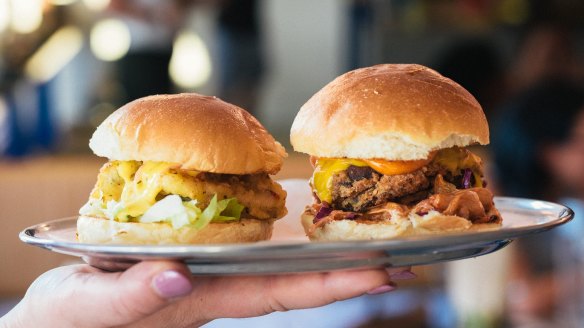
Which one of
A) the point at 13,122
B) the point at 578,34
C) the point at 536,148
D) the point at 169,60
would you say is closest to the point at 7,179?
the point at 13,122

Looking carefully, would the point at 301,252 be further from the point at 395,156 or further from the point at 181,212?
the point at 395,156

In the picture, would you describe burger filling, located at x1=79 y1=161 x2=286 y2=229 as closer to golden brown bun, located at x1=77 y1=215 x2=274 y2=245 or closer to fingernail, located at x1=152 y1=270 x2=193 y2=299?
golden brown bun, located at x1=77 y1=215 x2=274 y2=245

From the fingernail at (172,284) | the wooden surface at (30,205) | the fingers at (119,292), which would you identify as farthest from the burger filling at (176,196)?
the wooden surface at (30,205)

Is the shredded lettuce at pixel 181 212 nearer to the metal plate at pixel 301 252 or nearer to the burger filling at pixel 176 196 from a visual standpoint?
the burger filling at pixel 176 196

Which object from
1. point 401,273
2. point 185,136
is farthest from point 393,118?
point 185,136

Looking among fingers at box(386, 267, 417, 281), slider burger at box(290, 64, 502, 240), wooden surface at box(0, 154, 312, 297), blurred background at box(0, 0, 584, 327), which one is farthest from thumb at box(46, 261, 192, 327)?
wooden surface at box(0, 154, 312, 297)

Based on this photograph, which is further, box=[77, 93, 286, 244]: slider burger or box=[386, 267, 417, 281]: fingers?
box=[77, 93, 286, 244]: slider burger
